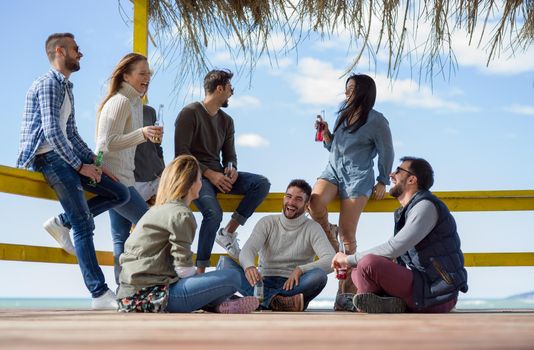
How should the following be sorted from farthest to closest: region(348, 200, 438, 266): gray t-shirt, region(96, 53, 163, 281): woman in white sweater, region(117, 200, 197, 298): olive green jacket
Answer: region(96, 53, 163, 281): woman in white sweater < region(348, 200, 438, 266): gray t-shirt < region(117, 200, 197, 298): olive green jacket

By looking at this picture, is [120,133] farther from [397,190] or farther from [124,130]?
[397,190]

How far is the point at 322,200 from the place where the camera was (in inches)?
214

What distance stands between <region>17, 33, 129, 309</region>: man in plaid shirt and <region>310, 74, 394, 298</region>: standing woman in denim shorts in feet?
5.07

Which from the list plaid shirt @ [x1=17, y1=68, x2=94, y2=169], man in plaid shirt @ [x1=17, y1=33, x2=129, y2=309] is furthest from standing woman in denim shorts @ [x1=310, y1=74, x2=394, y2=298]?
plaid shirt @ [x1=17, y1=68, x2=94, y2=169]

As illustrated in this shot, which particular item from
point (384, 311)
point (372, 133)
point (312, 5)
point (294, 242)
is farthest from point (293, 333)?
point (312, 5)

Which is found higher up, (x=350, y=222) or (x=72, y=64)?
(x=72, y=64)

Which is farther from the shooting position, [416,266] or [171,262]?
[416,266]

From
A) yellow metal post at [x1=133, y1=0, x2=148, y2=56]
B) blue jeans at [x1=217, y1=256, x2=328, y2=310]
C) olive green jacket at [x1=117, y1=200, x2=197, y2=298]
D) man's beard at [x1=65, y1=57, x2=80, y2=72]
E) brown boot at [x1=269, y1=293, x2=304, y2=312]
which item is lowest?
brown boot at [x1=269, y1=293, x2=304, y2=312]

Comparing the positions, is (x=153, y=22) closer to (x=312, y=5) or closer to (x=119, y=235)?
(x=312, y=5)

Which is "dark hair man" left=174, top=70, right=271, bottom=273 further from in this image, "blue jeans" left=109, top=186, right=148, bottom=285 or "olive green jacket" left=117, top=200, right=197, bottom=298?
"olive green jacket" left=117, top=200, right=197, bottom=298

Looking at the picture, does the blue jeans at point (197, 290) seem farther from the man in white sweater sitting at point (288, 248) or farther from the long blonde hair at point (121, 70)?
the long blonde hair at point (121, 70)

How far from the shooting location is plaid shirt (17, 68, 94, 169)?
473 centimetres

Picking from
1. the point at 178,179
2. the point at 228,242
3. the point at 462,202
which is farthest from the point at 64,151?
the point at 462,202

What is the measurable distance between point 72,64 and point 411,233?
7.67 ft
